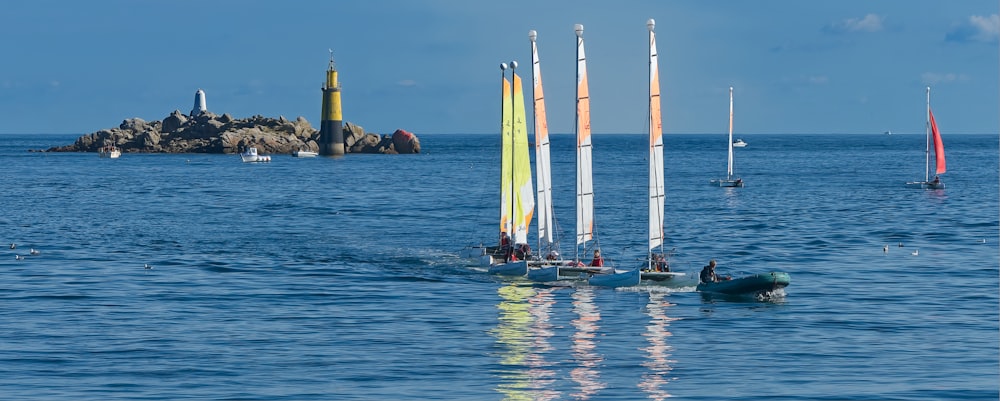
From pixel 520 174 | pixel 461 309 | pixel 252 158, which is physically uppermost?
pixel 520 174

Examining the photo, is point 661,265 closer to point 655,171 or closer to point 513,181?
point 655,171

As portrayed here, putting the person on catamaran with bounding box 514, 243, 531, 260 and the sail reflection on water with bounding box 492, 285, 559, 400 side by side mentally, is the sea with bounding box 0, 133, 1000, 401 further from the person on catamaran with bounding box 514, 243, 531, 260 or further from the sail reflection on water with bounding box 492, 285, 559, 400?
the person on catamaran with bounding box 514, 243, 531, 260

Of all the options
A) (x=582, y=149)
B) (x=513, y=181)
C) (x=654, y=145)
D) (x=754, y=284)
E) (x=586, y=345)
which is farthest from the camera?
(x=513, y=181)

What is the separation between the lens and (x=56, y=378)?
34656 millimetres

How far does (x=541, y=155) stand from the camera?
2235 inches

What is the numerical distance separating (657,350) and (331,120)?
155 meters

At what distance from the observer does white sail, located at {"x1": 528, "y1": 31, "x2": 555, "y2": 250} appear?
56344mm

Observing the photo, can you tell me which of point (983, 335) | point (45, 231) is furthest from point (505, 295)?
point (45, 231)

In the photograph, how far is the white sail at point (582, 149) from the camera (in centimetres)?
5200

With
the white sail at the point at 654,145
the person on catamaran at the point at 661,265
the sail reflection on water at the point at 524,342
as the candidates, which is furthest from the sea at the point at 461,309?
the white sail at the point at 654,145

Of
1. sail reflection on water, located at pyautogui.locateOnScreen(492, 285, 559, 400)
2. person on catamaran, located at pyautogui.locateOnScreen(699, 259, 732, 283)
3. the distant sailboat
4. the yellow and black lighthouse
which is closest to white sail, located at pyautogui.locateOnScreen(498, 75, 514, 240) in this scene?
the distant sailboat

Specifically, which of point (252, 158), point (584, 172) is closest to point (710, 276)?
point (584, 172)

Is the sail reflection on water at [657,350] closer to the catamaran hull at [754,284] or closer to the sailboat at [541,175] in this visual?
the catamaran hull at [754,284]

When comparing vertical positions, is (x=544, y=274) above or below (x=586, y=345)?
above
